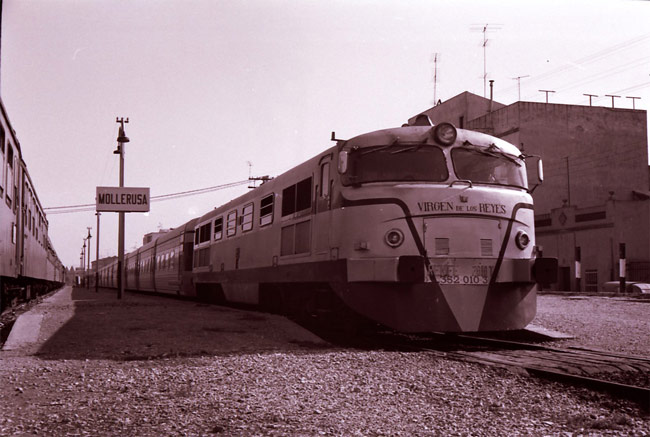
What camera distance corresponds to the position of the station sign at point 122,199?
23141 millimetres

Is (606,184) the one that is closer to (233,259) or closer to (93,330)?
(233,259)

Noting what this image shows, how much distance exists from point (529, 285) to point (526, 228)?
87 cm

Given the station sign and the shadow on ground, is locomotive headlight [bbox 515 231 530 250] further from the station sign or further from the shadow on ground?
the station sign

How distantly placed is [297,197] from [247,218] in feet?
11.0

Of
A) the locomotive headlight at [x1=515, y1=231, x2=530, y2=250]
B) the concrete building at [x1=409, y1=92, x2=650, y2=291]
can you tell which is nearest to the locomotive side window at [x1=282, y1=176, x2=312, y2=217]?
the locomotive headlight at [x1=515, y1=231, x2=530, y2=250]

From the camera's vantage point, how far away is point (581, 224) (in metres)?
37.4

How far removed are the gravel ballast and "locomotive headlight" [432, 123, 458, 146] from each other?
329cm

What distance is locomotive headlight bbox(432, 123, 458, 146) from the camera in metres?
8.80

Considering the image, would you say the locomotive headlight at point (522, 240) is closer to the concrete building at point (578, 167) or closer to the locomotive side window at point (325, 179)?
Answer: the locomotive side window at point (325, 179)

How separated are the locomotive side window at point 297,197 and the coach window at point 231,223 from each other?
3705 millimetres

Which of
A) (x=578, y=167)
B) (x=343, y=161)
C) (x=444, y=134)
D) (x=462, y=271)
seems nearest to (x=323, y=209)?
(x=343, y=161)

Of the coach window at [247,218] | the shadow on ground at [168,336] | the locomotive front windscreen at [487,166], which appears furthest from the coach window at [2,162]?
the locomotive front windscreen at [487,166]

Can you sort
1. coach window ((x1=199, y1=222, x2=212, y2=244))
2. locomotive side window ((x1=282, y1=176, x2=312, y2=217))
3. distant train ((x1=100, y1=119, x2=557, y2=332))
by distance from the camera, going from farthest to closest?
coach window ((x1=199, y1=222, x2=212, y2=244)), locomotive side window ((x1=282, y1=176, x2=312, y2=217)), distant train ((x1=100, y1=119, x2=557, y2=332))

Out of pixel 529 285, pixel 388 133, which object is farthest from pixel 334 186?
pixel 529 285
